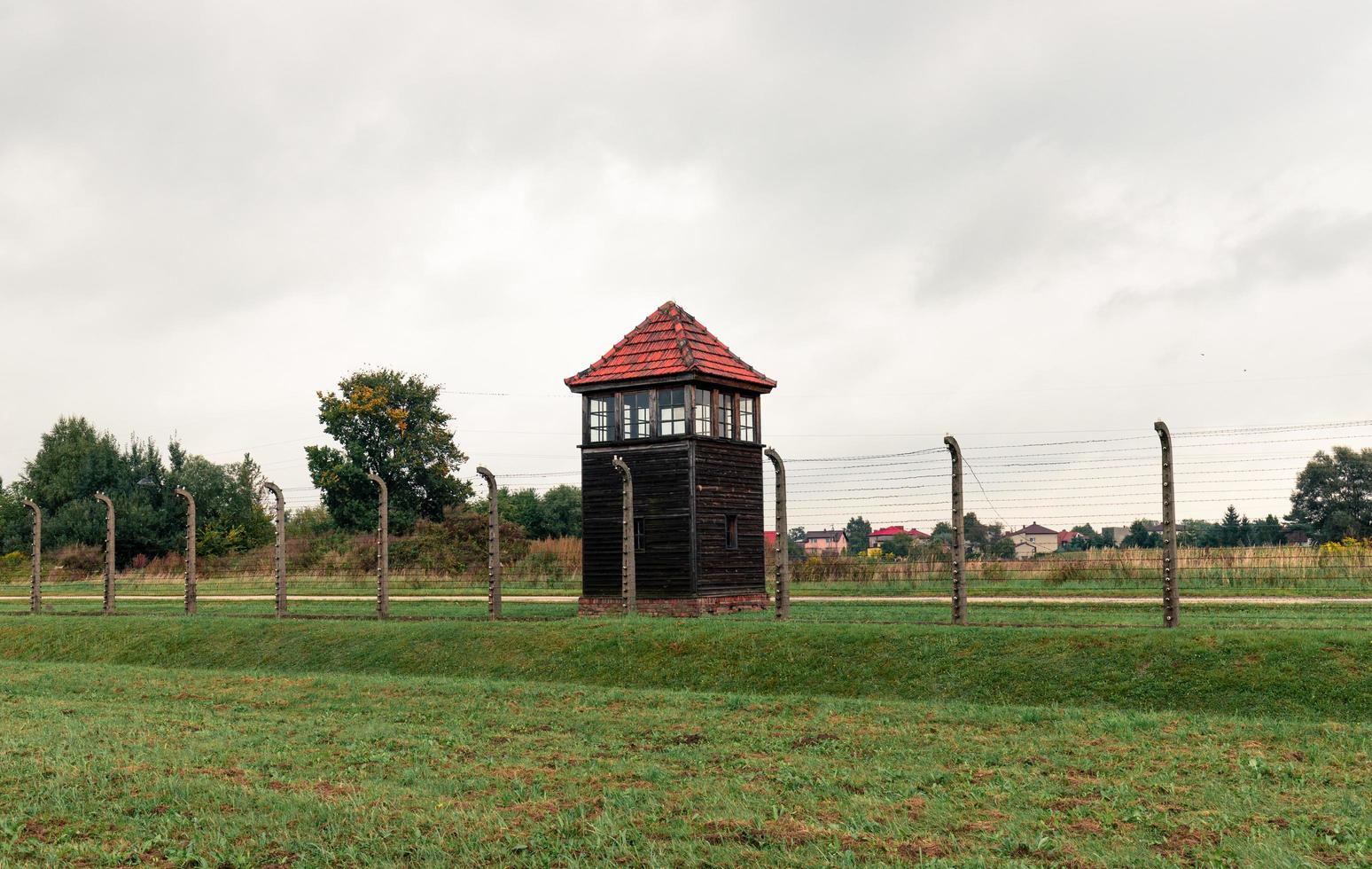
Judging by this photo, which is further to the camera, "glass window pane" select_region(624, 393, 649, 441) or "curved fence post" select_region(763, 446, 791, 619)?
"glass window pane" select_region(624, 393, 649, 441)

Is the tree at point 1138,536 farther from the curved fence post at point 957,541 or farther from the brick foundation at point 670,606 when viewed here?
the brick foundation at point 670,606

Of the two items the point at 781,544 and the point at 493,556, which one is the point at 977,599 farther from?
the point at 493,556

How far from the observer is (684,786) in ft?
28.8

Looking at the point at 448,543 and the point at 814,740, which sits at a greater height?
the point at 448,543

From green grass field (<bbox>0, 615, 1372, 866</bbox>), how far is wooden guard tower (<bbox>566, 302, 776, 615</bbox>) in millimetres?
9743

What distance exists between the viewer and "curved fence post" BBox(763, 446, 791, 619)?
20.2 metres

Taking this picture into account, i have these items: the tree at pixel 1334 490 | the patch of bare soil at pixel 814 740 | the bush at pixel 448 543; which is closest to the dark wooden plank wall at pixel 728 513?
the patch of bare soil at pixel 814 740

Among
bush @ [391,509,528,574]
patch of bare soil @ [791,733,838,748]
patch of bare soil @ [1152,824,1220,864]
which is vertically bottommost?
patch of bare soil @ [791,733,838,748]

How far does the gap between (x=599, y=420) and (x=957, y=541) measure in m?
13.2

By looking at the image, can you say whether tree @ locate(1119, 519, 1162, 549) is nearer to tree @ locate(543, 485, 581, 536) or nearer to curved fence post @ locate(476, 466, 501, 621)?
curved fence post @ locate(476, 466, 501, 621)

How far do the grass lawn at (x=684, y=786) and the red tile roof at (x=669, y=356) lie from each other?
15.9 metres

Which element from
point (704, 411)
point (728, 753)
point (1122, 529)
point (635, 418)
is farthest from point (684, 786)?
point (1122, 529)

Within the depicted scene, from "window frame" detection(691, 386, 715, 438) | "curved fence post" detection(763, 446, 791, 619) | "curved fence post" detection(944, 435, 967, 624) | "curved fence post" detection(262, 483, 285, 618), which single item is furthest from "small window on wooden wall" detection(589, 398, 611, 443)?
"curved fence post" detection(944, 435, 967, 624)

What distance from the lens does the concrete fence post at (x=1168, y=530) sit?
16312mm
